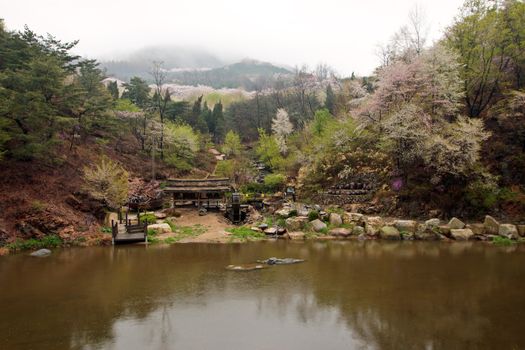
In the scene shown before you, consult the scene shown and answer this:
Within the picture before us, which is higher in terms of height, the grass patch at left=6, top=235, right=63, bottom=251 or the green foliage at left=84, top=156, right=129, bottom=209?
the green foliage at left=84, top=156, right=129, bottom=209

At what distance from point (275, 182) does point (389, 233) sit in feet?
58.6

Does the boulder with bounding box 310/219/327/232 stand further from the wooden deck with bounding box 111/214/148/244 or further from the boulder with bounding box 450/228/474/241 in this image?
the wooden deck with bounding box 111/214/148/244

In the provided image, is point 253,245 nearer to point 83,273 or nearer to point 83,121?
point 83,273

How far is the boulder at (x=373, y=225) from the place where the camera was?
2675 centimetres

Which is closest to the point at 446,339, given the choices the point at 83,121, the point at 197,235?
the point at 197,235

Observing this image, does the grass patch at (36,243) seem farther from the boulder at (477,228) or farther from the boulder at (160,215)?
the boulder at (477,228)

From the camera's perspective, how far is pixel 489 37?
3294 cm

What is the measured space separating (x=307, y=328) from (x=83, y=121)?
105 feet

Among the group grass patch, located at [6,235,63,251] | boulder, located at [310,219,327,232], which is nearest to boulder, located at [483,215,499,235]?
boulder, located at [310,219,327,232]

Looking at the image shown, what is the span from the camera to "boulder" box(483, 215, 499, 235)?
25266mm

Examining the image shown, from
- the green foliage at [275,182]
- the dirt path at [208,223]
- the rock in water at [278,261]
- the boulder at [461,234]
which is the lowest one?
the dirt path at [208,223]

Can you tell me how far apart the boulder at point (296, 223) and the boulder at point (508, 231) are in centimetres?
1383

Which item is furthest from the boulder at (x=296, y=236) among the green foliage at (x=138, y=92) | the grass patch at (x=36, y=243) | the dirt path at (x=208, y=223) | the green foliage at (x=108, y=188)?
the green foliage at (x=138, y=92)

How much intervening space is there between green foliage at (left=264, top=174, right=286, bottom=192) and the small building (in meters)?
7.19
